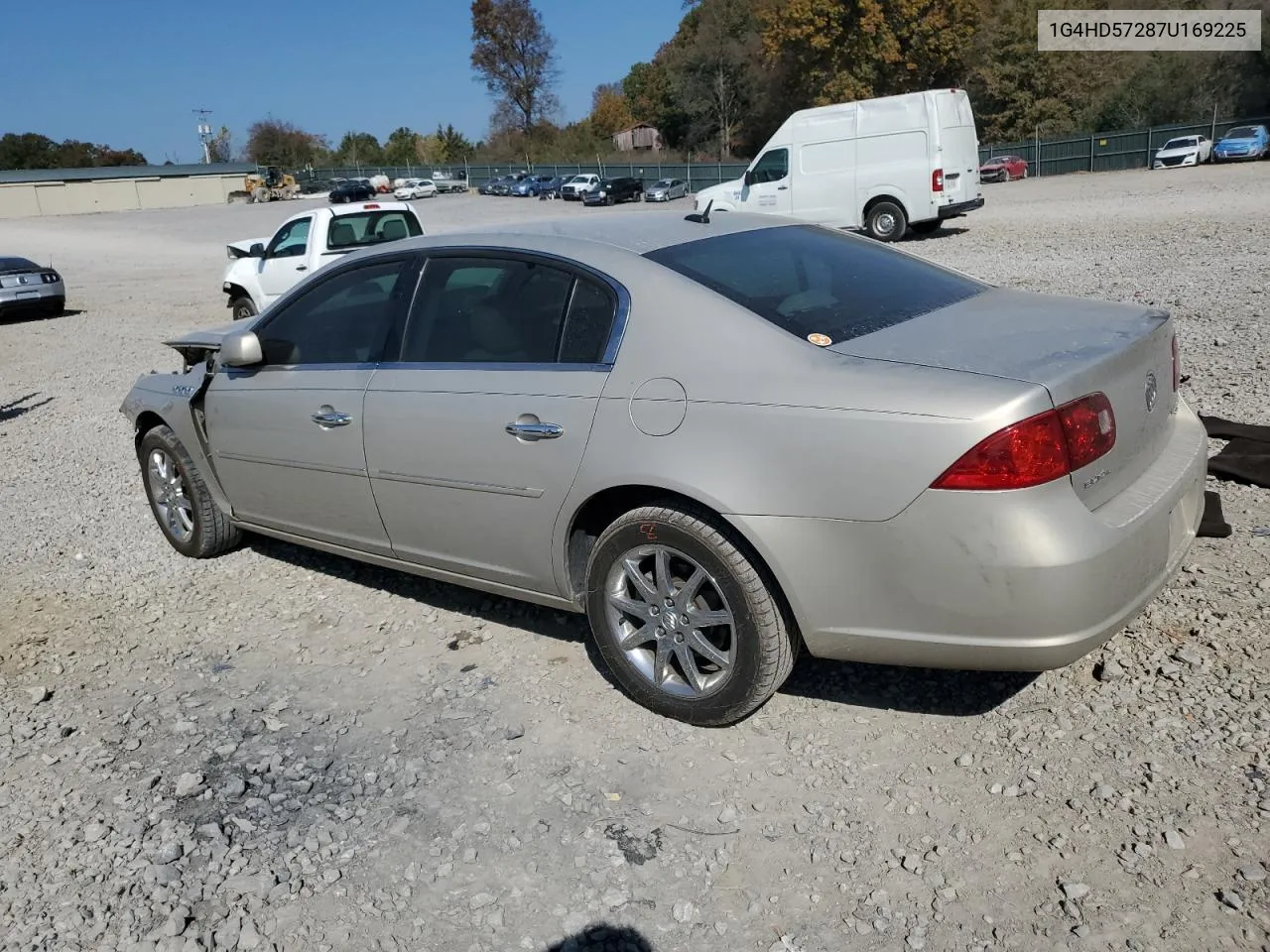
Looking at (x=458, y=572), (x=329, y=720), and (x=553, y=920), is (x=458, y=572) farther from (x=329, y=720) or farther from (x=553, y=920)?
(x=553, y=920)

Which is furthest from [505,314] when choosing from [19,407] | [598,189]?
[598,189]

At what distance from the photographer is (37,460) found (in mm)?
8148

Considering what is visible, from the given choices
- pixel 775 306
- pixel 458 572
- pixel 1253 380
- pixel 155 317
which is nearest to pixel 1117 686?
pixel 775 306

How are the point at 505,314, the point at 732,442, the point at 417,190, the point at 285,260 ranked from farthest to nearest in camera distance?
the point at 417,190
the point at 285,260
the point at 505,314
the point at 732,442

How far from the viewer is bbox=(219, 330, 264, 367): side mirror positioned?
461cm

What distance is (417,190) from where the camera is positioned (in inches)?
2680

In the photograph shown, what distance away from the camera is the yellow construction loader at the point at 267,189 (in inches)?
2871

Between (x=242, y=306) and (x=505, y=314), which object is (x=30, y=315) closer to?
(x=242, y=306)

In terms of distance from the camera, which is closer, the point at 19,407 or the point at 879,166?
the point at 19,407

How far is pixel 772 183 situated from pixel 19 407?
48.1 ft

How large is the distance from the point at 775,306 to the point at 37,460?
22.4 feet

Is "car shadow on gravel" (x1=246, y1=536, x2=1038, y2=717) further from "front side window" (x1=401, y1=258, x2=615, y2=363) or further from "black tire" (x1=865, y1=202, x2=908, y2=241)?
"black tire" (x1=865, y1=202, x2=908, y2=241)

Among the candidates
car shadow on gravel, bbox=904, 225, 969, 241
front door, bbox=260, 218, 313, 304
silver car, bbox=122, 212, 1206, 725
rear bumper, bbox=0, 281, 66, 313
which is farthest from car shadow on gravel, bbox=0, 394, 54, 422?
car shadow on gravel, bbox=904, 225, 969, 241

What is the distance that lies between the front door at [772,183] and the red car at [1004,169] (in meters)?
26.2
